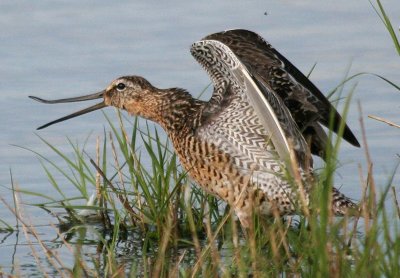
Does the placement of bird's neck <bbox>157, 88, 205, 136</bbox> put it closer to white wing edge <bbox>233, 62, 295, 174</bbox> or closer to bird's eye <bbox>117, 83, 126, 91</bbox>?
bird's eye <bbox>117, 83, 126, 91</bbox>

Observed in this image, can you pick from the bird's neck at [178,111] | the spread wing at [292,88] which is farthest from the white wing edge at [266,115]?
the bird's neck at [178,111]

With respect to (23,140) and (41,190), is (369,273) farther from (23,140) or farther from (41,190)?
(23,140)

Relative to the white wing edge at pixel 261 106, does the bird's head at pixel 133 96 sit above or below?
above

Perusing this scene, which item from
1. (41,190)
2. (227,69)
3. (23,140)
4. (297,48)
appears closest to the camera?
(227,69)

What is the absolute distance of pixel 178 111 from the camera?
824 cm

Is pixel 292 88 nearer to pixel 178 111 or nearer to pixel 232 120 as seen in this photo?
pixel 232 120

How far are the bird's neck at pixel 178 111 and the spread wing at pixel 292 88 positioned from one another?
486 millimetres

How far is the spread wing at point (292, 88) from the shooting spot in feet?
25.0

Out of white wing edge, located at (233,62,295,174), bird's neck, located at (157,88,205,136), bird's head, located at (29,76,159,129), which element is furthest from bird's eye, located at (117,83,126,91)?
white wing edge, located at (233,62,295,174)

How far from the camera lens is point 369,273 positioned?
15.3 feet

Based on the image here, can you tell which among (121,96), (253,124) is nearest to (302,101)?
(253,124)

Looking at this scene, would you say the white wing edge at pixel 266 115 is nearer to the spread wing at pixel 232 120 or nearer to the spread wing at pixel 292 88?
the spread wing at pixel 232 120

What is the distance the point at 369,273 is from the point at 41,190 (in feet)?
13.0

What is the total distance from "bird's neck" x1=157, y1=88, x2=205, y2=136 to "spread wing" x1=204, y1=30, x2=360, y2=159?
1.60 ft
